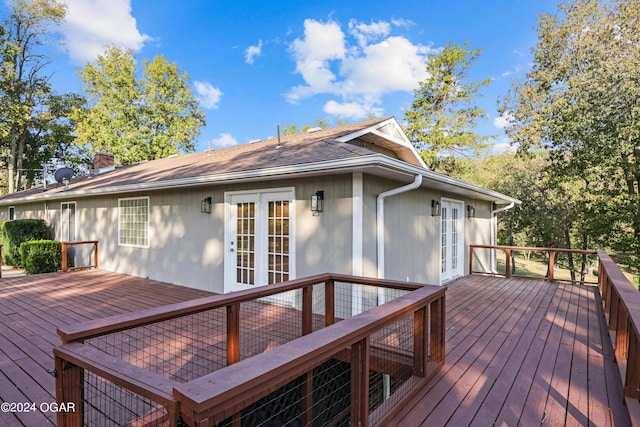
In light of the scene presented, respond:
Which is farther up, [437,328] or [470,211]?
[470,211]

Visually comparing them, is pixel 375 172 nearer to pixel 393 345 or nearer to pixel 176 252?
pixel 393 345

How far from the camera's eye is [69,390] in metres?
1.64

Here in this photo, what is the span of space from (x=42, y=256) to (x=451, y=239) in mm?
10429

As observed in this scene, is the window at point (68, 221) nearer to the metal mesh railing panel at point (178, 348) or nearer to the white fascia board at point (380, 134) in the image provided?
the metal mesh railing panel at point (178, 348)

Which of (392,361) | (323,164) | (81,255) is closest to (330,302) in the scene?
(392,361)

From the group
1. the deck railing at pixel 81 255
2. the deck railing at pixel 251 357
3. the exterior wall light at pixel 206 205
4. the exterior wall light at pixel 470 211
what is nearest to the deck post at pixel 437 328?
the deck railing at pixel 251 357

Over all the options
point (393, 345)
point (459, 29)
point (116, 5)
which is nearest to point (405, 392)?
point (393, 345)

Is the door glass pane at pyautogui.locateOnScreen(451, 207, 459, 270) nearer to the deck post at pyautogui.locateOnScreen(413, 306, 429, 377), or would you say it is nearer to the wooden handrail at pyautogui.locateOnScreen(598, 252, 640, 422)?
the wooden handrail at pyautogui.locateOnScreen(598, 252, 640, 422)

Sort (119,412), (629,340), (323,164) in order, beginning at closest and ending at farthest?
(629,340), (119,412), (323,164)

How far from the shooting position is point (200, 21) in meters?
15.4

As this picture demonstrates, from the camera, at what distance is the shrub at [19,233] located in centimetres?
1045

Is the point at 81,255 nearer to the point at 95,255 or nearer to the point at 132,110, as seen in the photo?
the point at 95,255

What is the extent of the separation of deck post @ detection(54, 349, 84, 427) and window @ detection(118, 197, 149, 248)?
659 cm

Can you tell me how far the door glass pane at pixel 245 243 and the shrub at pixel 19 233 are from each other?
337 inches
